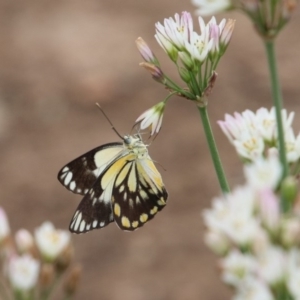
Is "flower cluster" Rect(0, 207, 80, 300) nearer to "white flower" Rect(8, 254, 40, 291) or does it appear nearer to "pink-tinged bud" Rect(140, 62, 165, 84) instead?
"white flower" Rect(8, 254, 40, 291)

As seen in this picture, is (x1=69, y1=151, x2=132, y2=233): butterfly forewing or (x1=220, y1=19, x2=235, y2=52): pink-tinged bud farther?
(x1=69, y1=151, x2=132, y2=233): butterfly forewing

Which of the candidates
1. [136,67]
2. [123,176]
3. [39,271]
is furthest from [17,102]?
[39,271]

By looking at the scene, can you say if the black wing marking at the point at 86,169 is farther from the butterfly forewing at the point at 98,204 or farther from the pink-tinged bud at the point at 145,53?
the pink-tinged bud at the point at 145,53

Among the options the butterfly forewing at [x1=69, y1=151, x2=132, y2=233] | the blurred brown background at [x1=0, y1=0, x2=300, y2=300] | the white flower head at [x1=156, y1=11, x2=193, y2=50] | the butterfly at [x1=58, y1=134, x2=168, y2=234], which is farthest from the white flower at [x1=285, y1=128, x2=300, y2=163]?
the blurred brown background at [x1=0, y1=0, x2=300, y2=300]

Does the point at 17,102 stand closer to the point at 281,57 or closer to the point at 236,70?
the point at 236,70

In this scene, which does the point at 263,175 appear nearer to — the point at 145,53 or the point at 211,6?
the point at 211,6

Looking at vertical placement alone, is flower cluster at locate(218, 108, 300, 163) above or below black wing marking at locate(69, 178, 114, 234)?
below

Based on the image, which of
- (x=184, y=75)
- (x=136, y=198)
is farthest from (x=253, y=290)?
(x=136, y=198)
